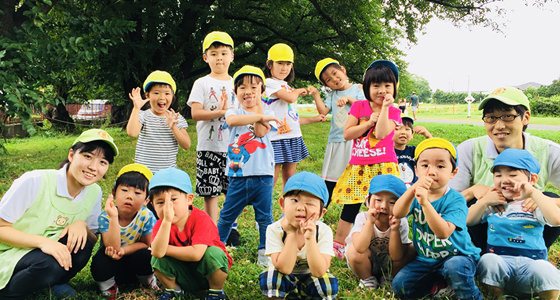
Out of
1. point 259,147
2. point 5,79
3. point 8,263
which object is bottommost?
point 8,263

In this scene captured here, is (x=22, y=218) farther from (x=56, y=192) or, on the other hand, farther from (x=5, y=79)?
(x=5, y=79)

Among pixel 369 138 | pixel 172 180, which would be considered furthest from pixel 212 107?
pixel 369 138

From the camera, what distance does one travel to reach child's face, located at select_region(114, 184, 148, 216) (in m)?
2.90

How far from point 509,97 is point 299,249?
1907 millimetres

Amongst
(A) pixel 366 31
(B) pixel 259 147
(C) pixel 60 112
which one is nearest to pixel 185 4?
(A) pixel 366 31

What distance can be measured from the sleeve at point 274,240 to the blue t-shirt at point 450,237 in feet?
3.24

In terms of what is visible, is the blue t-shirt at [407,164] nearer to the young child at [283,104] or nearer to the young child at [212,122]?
the young child at [283,104]

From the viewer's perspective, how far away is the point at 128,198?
9.52 feet

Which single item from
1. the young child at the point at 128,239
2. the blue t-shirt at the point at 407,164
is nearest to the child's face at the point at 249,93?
the young child at the point at 128,239

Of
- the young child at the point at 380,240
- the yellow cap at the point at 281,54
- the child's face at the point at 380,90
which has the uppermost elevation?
the yellow cap at the point at 281,54

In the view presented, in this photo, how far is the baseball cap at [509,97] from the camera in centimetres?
285

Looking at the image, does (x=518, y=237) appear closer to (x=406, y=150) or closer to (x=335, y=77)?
(x=406, y=150)

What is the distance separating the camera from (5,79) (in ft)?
16.9

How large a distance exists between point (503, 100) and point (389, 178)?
1.01 meters
